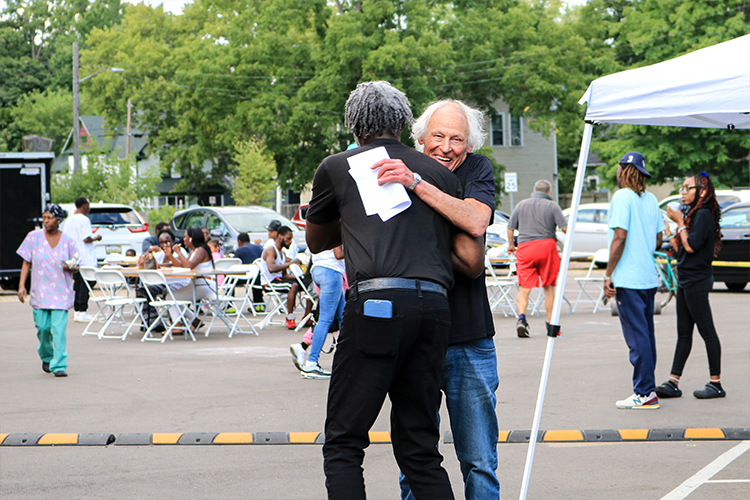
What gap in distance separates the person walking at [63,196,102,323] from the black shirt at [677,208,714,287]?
32.4ft

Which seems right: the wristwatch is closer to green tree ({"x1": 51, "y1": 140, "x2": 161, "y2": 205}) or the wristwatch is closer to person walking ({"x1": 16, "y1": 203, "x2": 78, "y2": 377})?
person walking ({"x1": 16, "y1": 203, "x2": 78, "y2": 377})

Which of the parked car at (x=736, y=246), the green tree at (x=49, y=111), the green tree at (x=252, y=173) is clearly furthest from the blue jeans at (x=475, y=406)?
the green tree at (x=49, y=111)

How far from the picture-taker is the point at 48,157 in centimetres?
1952

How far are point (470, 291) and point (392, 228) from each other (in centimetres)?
52

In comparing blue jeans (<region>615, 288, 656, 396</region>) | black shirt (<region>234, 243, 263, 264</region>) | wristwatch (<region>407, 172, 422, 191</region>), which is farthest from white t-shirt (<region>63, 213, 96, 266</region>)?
wristwatch (<region>407, 172, 422, 191</region>)

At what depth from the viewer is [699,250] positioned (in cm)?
742

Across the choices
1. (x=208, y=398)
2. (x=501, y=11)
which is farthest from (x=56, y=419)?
(x=501, y=11)

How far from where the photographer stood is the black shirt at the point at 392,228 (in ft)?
11.3

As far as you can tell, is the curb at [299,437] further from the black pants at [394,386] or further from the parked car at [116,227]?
the parked car at [116,227]

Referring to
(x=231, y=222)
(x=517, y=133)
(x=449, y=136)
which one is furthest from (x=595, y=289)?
(x=517, y=133)

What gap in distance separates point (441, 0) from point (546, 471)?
34684mm

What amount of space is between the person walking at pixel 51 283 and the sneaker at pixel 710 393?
587 cm

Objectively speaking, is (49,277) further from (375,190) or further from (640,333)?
(375,190)

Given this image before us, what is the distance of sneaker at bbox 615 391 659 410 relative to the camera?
23.3ft
